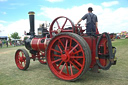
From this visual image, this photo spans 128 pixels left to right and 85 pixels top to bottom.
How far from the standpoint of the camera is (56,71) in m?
3.65

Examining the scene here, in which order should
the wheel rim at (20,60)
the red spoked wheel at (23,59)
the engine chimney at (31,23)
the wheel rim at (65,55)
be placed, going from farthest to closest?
the engine chimney at (31,23) < the wheel rim at (20,60) < the red spoked wheel at (23,59) < the wheel rim at (65,55)

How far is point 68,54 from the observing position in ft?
11.1

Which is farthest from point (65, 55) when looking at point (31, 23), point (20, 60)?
point (31, 23)

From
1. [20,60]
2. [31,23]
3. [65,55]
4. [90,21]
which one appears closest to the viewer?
[65,55]

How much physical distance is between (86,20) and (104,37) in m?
0.94

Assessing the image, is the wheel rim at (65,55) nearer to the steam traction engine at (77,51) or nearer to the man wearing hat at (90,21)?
the steam traction engine at (77,51)

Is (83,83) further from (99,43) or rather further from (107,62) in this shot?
(99,43)

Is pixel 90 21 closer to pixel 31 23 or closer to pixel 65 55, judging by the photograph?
pixel 65 55

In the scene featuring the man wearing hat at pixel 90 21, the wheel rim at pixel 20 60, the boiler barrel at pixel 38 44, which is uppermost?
the man wearing hat at pixel 90 21

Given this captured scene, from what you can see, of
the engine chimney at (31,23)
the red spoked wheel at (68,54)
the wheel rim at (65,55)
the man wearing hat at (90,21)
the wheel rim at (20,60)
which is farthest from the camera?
the engine chimney at (31,23)

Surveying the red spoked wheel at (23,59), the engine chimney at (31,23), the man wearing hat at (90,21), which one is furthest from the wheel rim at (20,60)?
the man wearing hat at (90,21)

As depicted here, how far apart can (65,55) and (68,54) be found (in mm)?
92

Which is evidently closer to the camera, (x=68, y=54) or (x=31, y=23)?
(x=68, y=54)

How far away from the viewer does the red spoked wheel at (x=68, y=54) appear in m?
3.09
